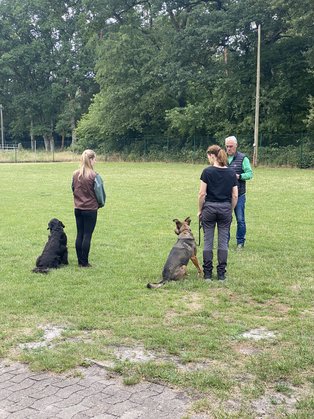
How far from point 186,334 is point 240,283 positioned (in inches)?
78.3

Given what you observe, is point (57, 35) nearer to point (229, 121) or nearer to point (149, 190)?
point (229, 121)

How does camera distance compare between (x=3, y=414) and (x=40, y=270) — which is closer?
(x=3, y=414)

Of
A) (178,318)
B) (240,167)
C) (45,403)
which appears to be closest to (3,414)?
(45,403)

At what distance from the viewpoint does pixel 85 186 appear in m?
6.86

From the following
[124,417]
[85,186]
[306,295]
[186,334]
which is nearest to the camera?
[124,417]

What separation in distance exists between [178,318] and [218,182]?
6.75 ft

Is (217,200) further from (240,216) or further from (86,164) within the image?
(240,216)

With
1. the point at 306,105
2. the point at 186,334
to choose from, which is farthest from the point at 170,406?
the point at 306,105

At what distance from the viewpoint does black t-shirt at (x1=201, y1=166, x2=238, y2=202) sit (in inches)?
245

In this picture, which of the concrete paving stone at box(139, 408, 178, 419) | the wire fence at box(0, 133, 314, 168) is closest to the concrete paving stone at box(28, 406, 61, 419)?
the concrete paving stone at box(139, 408, 178, 419)

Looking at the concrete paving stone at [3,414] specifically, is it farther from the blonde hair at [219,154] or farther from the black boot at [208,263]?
the blonde hair at [219,154]

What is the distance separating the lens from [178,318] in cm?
501

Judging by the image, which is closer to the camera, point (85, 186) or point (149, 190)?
point (85, 186)

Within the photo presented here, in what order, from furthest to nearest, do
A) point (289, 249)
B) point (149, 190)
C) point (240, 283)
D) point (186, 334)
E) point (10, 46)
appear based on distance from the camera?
point (10, 46)
point (149, 190)
point (289, 249)
point (240, 283)
point (186, 334)
